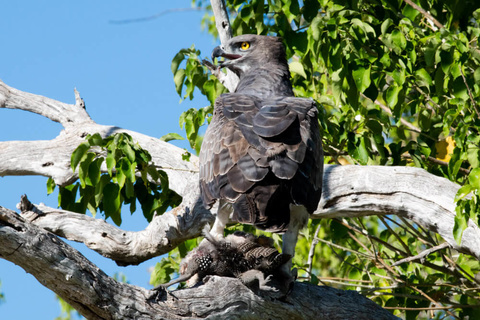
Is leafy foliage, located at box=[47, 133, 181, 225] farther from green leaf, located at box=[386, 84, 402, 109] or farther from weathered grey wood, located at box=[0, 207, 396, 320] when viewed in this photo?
green leaf, located at box=[386, 84, 402, 109]

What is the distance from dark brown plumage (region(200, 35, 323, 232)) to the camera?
13.2ft

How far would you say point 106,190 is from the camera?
5512 millimetres

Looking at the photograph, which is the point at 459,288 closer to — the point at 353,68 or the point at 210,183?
the point at 353,68

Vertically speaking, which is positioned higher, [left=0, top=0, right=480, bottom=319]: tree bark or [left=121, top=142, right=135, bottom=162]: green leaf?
[left=121, top=142, right=135, bottom=162]: green leaf

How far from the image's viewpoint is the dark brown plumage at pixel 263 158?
13.2 feet

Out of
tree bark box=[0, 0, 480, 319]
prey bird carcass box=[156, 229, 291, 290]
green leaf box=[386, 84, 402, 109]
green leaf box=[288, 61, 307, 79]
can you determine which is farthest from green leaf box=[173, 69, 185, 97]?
prey bird carcass box=[156, 229, 291, 290]

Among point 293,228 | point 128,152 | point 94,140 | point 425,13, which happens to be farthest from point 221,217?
point 425,13

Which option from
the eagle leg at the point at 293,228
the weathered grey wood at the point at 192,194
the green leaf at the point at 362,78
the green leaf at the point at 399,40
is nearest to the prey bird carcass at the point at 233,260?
the eagle leg at the point at 293,228

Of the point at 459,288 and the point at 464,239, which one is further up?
the point at 464,239

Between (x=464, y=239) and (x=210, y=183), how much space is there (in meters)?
1.94

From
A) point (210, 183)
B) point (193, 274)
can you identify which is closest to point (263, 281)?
point (193, 274)

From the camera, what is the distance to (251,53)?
6.27 meters

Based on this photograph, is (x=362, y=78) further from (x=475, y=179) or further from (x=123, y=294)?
(x=123, y=294)

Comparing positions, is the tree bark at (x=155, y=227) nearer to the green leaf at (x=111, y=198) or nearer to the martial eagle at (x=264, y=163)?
the green leaf at (x=111, y=198)
